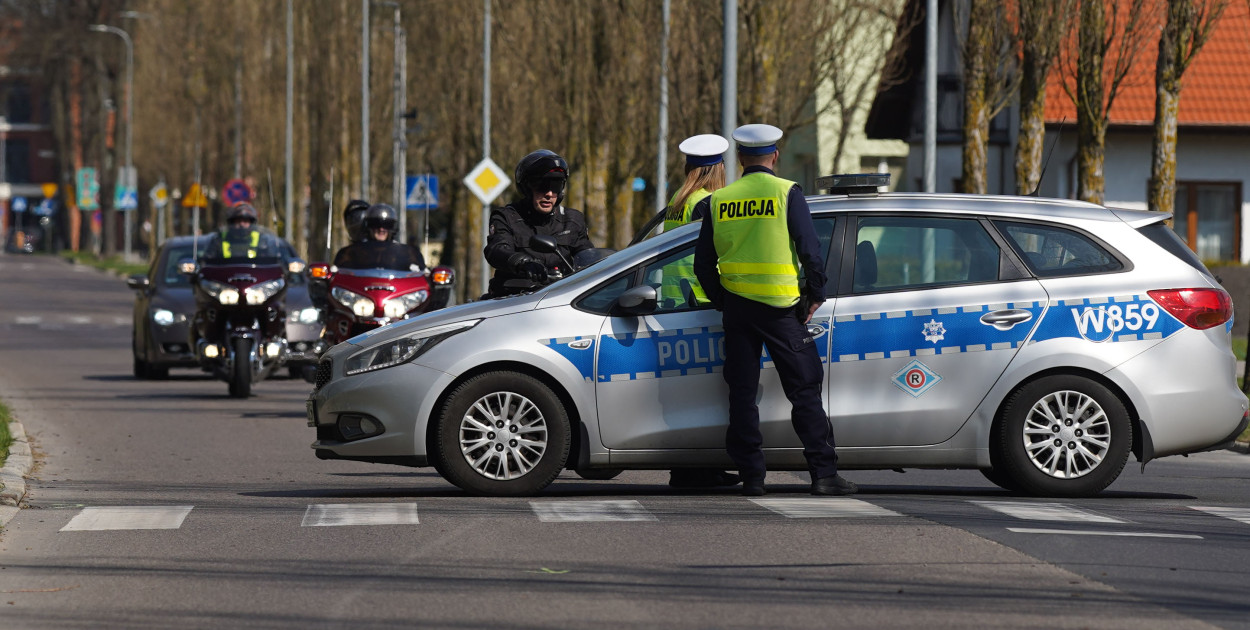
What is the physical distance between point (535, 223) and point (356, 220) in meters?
4.66

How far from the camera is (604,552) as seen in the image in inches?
326

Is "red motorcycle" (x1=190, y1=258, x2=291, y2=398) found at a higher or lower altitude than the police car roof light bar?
lower

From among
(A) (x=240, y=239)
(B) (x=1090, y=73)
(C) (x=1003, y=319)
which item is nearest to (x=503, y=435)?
(C) (x=1003, y=319)

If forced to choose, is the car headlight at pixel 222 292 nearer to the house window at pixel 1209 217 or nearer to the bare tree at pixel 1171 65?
the bare tree at pixel 1171 65

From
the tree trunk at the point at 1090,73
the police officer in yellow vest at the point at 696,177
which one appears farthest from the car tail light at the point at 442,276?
the tree trunk at the point at 1090,73

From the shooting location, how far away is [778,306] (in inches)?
388

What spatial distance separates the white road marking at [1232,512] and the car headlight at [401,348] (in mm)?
3586

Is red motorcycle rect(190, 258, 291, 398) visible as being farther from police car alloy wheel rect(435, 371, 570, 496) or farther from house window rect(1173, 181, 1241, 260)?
house window rect(1173, 181, 1241, 260)

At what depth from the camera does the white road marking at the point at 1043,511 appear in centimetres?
930

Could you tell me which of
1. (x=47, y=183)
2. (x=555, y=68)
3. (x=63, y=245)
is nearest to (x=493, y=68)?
(x=555, y=68)

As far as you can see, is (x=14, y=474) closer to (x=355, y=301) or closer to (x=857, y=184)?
(x=355, y=301)

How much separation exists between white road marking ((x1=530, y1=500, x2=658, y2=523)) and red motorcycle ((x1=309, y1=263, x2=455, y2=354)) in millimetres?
5748

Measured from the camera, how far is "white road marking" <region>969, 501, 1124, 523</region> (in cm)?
930

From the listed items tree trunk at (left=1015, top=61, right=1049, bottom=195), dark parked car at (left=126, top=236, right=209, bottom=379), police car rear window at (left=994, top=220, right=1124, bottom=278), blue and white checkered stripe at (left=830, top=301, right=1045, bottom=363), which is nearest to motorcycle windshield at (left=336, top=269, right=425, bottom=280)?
dark parked car at (left=126, top=236, right=209, bottom=379)
